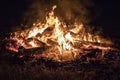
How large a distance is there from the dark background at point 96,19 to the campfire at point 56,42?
9.45 feet

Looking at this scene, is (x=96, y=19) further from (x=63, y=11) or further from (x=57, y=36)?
(x=57, y=36)

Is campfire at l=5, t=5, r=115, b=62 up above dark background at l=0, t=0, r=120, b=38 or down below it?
below

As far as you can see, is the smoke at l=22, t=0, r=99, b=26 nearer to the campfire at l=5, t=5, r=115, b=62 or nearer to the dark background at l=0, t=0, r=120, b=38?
the dark background at l=0, t=0, r=120, b=38

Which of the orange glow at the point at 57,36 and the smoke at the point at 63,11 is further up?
the smoke at the point at 63,11

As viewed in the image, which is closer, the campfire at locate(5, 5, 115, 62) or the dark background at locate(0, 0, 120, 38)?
the campfire at locate(5, 5, 115, 62)

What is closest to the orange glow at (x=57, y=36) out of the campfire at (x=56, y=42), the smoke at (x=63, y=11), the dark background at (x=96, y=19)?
the campfire at (x=56, y=42)

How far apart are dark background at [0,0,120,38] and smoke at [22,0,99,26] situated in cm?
39

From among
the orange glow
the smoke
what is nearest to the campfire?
the orange glow

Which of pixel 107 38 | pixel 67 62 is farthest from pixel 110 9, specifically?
pixel 67 62

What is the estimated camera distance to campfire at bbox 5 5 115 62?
1062 cm

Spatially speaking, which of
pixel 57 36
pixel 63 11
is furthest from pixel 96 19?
pixel 57 36

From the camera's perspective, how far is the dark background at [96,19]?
1516 centimetres

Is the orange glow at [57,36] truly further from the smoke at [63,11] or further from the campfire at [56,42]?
the smoke at [63,11]

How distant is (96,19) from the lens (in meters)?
15.6
